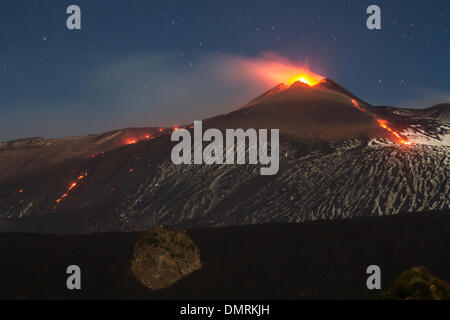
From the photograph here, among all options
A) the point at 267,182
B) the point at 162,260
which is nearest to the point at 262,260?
the point at 162,260

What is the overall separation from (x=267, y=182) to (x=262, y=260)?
86219 millimetres

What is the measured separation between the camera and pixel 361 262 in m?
33.6

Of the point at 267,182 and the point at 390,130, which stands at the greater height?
the point at 390,130

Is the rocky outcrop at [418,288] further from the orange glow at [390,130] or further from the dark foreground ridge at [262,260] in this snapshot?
the orange glow at [390,130]

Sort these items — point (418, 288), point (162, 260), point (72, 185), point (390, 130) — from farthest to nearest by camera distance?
1. point (390, 130)
2. point (72, 185)
3. point (162, 260)
4. point (418, 288)

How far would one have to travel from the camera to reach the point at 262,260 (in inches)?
1407

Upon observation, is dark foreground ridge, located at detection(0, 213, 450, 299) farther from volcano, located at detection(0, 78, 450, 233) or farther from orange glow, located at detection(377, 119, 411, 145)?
orange glow, located at detection(377, 119, 411, 145)

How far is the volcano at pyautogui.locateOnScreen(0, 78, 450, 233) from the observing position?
104250mm

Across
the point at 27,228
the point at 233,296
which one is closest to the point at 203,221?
the point at 27,228

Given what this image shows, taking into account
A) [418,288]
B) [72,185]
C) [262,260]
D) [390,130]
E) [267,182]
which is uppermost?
[390,130]

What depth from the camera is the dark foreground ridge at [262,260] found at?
31.6 metres

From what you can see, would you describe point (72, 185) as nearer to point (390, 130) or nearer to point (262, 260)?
point (390, 130)

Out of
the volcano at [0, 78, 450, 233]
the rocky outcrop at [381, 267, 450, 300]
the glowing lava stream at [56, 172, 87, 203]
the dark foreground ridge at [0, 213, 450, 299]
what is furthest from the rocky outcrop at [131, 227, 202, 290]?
the glowing lava stream at [56, 172, 87, 203]
